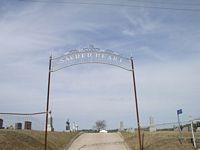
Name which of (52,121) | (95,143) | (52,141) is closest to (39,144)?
(52,141)

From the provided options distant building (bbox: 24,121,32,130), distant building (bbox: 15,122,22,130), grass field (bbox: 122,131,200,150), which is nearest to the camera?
grass field (bbox: 122,131,200,150)

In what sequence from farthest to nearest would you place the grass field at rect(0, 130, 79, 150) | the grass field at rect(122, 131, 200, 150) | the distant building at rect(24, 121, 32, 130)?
1. the distant building at rect(24, 121, 32, 130)
2. the grass field at rect(122, 131, 200, 150)
3. the grass field at rect(0, 130, 79, 150)

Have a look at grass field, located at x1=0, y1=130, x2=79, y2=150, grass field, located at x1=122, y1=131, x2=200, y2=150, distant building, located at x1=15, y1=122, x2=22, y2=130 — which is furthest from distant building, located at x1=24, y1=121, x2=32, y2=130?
grass field, located at x1=122, y1=131, x2=200, y2=150

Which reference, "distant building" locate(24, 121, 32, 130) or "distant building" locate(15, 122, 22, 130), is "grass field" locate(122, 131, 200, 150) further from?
"distant building" locate(15, 122, 22, 130)

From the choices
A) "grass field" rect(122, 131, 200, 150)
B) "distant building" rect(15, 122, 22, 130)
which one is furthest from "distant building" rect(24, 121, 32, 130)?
"grass field" rect(122, 131, 200, 150)

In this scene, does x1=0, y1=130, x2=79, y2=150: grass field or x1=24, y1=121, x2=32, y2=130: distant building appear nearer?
x1=0, y1=130, x2=79, y2=150: grass field

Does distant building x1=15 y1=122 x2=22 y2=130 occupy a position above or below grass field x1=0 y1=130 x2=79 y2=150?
above

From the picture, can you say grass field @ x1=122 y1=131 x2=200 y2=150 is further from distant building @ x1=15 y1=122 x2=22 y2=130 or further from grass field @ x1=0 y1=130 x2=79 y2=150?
distant building @ x1=15 y1=122 x2=22 y2=130

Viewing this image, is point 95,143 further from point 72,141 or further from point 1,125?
point 1,125

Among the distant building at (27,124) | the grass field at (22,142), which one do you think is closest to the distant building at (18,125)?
the distant building at (27,124)

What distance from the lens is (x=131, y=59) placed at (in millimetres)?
22844

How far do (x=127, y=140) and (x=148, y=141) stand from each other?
4.31 metres

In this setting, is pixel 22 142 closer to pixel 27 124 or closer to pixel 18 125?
pixel 27 124

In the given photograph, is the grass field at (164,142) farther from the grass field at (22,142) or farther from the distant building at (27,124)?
the distant building at (27,124)
